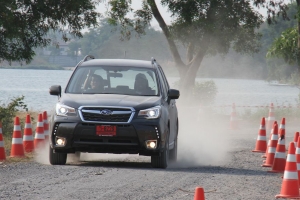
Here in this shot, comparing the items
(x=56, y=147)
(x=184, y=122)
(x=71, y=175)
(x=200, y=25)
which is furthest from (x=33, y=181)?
(x=200, y=25)

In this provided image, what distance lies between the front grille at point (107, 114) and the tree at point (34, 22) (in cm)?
829

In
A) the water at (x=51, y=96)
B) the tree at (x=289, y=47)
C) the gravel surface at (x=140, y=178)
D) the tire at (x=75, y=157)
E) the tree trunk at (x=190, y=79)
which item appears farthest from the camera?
the water at (x=51, y=96)

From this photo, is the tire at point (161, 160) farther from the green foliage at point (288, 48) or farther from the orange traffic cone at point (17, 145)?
the green foliage at point (288, 48)

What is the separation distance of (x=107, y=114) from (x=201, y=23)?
27473 millimetres

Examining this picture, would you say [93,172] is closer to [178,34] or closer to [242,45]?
[178,34]

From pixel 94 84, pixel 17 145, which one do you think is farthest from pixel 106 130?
pixel 17 145

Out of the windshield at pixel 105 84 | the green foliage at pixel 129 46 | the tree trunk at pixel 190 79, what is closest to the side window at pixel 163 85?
the windshield at pixel 105 84

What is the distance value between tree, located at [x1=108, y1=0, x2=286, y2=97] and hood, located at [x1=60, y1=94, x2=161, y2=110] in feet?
86.6

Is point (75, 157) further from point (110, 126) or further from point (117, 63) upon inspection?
point (110, 126)

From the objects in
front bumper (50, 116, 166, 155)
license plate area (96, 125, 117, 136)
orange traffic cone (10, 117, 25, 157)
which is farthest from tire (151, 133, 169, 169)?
orange traffic cone (10, 117, 25, 157)

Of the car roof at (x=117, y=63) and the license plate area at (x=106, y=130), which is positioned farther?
the car roof at (x=117, y=63)

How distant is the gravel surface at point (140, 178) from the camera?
11.0 m

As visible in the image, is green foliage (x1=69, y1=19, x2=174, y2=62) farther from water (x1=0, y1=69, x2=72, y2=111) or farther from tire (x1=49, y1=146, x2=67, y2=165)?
tire (x1=49, y1=146, x2=67, y2=165)

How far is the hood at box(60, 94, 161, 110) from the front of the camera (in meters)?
13.9
